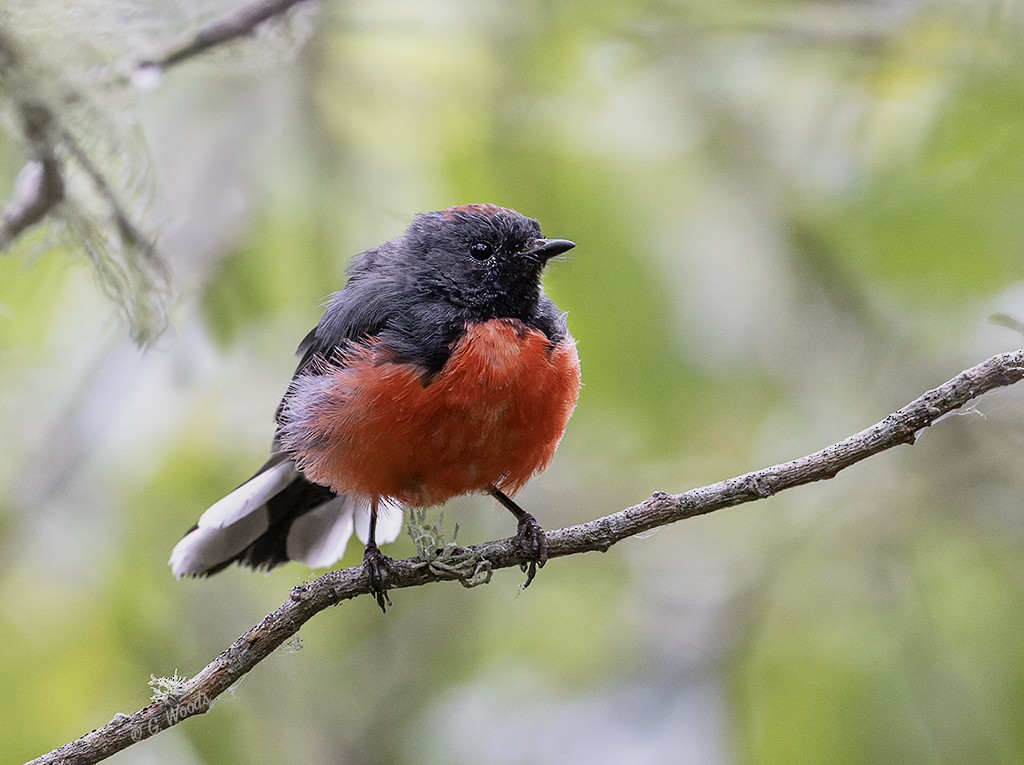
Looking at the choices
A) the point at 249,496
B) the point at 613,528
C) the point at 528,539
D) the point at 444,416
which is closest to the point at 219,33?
the point at 444,416

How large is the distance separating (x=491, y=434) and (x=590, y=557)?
1.81 meters

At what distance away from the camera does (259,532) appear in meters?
4.74

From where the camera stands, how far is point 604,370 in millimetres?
4871

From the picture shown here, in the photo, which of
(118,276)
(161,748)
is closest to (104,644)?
(161,748)

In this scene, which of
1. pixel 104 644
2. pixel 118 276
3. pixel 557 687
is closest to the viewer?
pixel 118 276

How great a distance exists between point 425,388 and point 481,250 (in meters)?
0.78

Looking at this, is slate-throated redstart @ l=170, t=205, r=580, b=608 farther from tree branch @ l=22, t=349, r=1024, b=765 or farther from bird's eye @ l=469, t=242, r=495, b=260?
tree branch @ l=22, t=349, r=1024, b=765

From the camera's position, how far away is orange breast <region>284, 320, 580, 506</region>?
12.5 feet

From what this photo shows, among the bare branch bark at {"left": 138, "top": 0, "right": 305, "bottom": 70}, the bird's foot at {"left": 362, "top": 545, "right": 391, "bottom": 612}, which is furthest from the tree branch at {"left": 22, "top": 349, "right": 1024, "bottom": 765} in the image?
the bare branch bark at {"left": 138, "top": 0, "right": 305, "bottom": 70}

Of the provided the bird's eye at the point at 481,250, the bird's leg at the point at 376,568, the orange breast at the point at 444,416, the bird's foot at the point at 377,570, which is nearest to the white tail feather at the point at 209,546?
the orange breast at the point at 444,416

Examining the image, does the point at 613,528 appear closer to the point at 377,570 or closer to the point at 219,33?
the point at 377,570

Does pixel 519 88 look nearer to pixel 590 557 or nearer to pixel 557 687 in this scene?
pixel 590 557

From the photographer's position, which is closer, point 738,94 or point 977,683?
point 977,683

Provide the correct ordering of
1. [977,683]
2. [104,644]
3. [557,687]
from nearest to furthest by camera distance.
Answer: [977,683] → [104,644] → [557,687]
